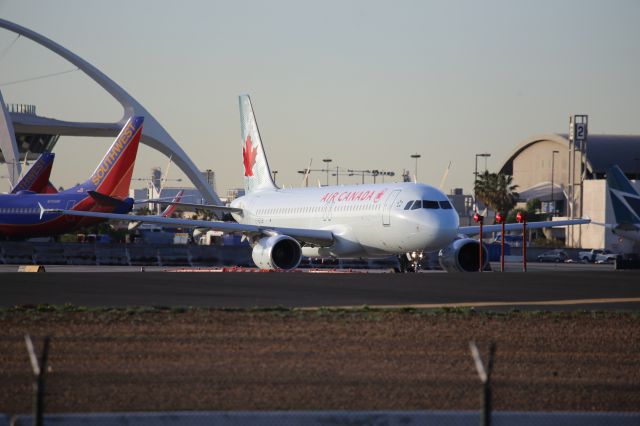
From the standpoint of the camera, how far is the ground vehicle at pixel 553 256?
249ft

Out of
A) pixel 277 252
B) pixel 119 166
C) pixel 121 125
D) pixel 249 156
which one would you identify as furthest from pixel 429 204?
pixel 121 125

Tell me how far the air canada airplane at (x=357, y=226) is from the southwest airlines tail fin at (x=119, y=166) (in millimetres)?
12373

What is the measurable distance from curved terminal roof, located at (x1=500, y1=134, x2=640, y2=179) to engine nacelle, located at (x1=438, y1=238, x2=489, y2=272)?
94.2 metres

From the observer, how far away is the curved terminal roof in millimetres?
136250

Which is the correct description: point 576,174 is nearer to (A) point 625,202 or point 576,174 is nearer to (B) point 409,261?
(A) point 625,202

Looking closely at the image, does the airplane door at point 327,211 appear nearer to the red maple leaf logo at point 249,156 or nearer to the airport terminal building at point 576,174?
the red maple leaf logo at point 249,156

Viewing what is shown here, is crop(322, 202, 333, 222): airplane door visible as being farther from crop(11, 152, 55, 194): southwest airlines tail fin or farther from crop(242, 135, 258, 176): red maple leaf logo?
crop(11, 152, 55, 194): southwest airlines tail fin

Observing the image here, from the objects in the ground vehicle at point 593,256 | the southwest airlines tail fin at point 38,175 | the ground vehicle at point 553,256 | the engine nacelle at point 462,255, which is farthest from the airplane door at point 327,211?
the ground vehicle at point 593,256

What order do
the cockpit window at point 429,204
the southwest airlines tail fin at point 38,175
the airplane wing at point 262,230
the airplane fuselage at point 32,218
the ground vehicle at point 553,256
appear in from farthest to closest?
the ground vehicle at point 553,256 → the southwest airlines tail fin at point 38,175 → the airplane fuselage at point 32,218 → the airplane wing at point 262,230 → the cockpit window at point 429,204

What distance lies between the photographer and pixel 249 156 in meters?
56.8

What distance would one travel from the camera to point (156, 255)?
55125mm

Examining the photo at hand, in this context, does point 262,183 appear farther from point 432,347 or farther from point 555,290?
point 432,347

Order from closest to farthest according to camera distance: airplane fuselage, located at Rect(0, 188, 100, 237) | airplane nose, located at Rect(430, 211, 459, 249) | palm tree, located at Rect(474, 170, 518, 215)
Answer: airplane nose, located at Rect(430, 211, 459, 249)
airplane fuselage, located at Rect(0, 188, 100, 237)
palm tree, located at Rect(474, 170, 518, 215)

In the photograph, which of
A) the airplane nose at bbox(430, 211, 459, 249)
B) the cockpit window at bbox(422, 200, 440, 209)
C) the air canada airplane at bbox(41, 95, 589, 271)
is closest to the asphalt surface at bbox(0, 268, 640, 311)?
the airplane nose at bbox(430, 211, 459, 249)
